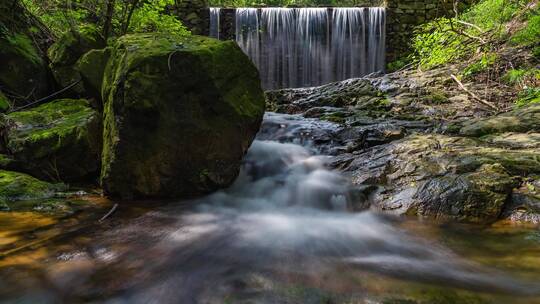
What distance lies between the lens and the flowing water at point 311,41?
13.9 metres

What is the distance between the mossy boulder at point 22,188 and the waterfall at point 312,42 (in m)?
10.3

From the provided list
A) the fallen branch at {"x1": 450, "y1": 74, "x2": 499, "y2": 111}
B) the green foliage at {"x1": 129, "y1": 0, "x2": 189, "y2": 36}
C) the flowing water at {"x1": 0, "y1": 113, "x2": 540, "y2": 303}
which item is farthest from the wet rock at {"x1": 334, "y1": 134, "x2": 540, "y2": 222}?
the green foliage at {"x1": 129, "y1": 0, "x2": 189, "y2": 36}

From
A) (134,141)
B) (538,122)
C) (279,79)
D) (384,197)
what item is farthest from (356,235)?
(279,79)

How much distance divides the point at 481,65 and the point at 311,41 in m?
7.08

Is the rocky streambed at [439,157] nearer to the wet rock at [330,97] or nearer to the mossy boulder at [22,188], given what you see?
A: the wet rock at [330,97]

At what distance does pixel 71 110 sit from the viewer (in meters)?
5.53

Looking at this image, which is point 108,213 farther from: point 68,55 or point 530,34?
point 530,34

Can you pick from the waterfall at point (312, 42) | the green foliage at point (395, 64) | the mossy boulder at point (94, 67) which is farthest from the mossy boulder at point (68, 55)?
the green foliage at point (395, 64)

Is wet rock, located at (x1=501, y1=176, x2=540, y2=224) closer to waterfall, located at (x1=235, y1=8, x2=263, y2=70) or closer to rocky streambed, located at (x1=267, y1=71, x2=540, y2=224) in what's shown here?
rocky streambed, located at (x1=267, y1=71, x2=540, y2=224)

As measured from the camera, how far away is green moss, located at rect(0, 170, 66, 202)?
165 inches

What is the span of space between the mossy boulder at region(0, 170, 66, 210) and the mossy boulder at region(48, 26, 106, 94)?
2.42 meters

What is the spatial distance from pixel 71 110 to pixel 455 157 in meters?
5.13

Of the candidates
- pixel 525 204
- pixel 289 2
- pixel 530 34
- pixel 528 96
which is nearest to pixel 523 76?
pixel 528 96

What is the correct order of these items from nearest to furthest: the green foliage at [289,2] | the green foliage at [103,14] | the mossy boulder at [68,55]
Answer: the mossy boulder at [68,55] → the green foliage at [103,14] → the green foliage at [289,2]
